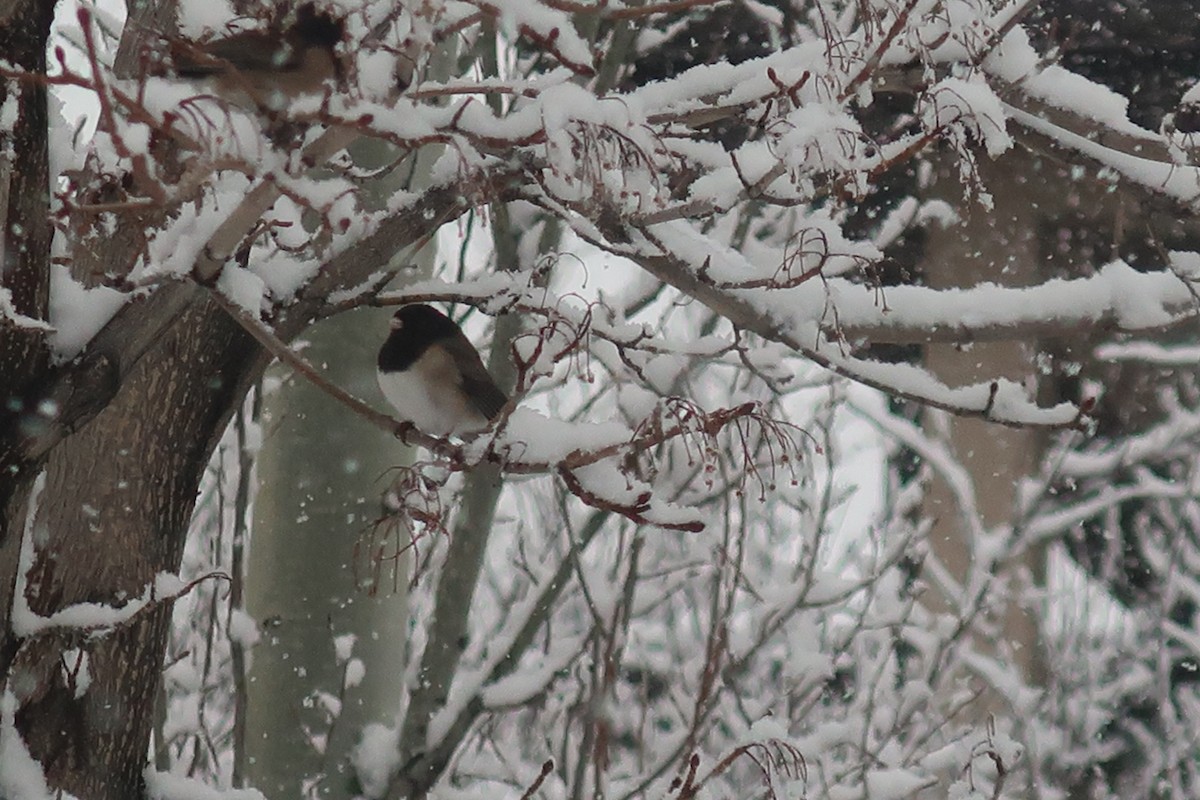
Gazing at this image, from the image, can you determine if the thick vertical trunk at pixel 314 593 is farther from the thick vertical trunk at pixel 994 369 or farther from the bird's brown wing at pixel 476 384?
the thick vertical trunk at pixel 994 369

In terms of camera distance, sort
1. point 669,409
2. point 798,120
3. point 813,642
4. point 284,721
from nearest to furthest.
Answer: point 798,120
point 669,409
point 284,721
point 813,642

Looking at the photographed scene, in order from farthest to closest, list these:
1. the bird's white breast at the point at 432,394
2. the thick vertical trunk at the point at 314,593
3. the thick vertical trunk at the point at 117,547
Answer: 1. the thick vertical trunk at the point at 314,593
2. the bird's white breast at the point at 432,394
3. the thick vertical trunk at the point at 117,547

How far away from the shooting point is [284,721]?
2.64m

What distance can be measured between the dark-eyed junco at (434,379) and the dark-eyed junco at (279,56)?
0.98 meters

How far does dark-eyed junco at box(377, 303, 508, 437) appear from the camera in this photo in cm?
250

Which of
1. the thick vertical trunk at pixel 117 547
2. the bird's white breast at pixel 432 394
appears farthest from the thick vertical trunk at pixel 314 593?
the thick vertical trunk at pixel 117 547

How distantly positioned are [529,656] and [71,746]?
17.8 ft

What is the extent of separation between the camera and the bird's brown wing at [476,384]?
252cm

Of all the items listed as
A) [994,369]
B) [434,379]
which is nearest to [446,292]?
[434,379]

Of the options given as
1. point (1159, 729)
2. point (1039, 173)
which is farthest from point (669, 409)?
point (1159, 729)

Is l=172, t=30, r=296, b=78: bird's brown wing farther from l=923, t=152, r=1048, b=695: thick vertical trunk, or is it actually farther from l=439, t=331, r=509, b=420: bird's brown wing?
l=923, t=152, r=1048, b=695: thick vertical trunk

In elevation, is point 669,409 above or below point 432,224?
below

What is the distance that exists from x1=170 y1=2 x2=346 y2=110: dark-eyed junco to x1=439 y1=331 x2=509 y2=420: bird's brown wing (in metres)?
1.00

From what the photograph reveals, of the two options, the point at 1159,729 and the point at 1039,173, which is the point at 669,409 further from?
the point at 1159,729
